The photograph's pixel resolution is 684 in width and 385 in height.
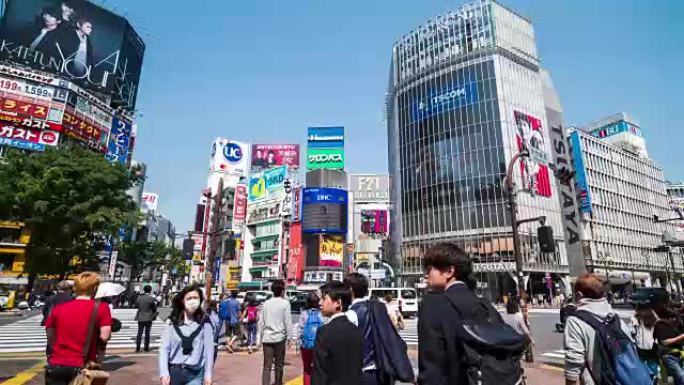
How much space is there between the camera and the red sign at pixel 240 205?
71.7m

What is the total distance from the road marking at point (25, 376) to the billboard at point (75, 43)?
46465 mm

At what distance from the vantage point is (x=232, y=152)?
8481 centimetres

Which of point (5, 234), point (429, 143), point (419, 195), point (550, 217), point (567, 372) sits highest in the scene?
point (429, 143)

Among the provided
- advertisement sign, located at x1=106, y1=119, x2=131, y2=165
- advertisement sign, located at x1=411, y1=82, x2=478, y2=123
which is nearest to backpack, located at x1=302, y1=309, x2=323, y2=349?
advertisement sign, located at x1=106, y1=119, x2=131, y2=165

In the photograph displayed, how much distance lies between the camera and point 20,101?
38.8 metres

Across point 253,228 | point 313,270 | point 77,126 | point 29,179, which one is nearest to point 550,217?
point 313,270

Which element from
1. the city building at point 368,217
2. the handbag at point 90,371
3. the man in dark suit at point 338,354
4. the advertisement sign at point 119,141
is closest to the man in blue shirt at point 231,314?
the handbag at point 90,371

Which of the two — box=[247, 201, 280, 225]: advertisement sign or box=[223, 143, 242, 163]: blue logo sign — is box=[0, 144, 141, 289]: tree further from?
box=[223, 143, 242, 163]: blue logo sign

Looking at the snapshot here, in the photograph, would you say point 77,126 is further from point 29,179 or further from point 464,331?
point 464,331

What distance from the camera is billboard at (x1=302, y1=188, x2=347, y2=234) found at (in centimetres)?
5762

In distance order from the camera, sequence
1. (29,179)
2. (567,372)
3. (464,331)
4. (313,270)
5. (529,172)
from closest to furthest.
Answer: (464,331), (567,372), (29,179), (529,172), (313,270)

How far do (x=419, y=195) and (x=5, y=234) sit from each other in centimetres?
4907

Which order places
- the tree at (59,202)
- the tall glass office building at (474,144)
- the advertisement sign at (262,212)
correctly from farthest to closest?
1. the advertisement sign at (262,212)
2. the tall glass office building at (474,144)
3. the tree at (59,202)

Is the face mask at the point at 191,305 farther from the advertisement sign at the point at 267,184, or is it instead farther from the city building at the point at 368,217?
the advertisement sign at the point at 267,184
